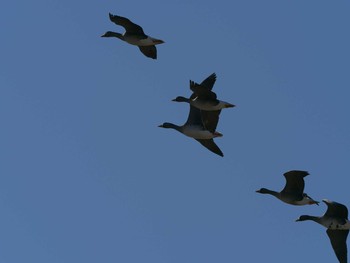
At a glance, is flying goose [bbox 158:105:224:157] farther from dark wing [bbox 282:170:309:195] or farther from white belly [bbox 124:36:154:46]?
white belly [bbox 124:36:154:46]

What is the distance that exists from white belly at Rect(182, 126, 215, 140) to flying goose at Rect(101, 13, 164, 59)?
10.2 ft

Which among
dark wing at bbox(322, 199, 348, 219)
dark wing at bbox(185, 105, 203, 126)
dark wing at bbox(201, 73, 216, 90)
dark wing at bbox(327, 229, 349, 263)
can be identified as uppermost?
dark wing at bbox(201, 73, 216, 90)

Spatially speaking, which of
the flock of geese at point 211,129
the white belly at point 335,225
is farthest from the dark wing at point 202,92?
the white belly at point 335,225

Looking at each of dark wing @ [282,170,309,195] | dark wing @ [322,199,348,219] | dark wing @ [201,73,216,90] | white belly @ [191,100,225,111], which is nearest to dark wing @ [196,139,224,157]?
dark wing @ [201,73,216,90]

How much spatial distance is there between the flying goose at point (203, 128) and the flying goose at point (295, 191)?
3.00m

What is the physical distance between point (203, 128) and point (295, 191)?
→ 171 inches

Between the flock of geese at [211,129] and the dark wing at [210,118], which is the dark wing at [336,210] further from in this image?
the dark wing at [210,118]

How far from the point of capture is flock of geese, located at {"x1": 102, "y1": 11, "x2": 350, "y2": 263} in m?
43.5

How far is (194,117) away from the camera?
46.4 metres

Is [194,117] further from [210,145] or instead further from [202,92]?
[202,92]

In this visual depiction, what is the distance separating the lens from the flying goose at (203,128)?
4549 cm

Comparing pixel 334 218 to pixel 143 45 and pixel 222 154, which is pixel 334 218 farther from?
pixel 143 45

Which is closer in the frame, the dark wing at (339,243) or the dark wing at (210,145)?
the dark wing at (339,243)

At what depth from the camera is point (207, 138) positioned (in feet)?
149
